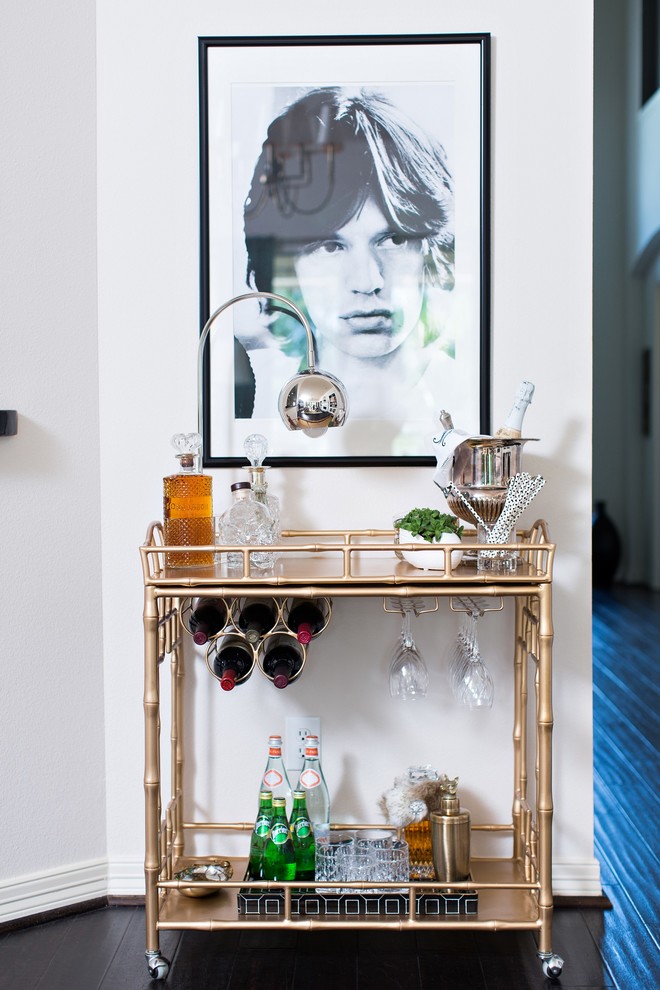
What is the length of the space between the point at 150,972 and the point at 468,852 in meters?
0.66

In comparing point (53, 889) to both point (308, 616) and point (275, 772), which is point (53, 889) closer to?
point (275, 772)

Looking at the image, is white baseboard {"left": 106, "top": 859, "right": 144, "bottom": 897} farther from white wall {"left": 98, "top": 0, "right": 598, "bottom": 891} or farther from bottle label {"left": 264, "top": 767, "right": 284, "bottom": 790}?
bottle label {"left": 264, "top": 767, "right": 284, "bottom": 790}

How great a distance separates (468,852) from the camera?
1.89m

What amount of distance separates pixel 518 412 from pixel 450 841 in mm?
877

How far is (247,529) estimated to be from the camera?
183cm

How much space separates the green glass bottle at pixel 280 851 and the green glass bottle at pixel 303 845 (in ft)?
0.03

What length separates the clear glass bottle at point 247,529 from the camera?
1822mm

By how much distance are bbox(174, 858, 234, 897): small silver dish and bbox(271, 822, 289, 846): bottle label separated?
145mm

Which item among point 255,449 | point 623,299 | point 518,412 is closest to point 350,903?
point 255,449

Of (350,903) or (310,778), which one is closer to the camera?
(350,903)

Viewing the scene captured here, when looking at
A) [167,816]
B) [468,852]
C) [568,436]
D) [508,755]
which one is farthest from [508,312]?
[167,816]

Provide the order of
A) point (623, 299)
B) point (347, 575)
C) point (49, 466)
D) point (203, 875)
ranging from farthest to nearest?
point (623, 299) → point (49, 466) → point (203, 875) → point (347, 575)

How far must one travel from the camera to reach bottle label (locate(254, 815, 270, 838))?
1900 mm

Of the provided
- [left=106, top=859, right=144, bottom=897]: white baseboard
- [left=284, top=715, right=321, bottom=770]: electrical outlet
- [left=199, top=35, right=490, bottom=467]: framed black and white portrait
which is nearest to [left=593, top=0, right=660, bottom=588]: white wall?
[left=199, top=35, right=490, bottom=467]: framed black and white portrait
